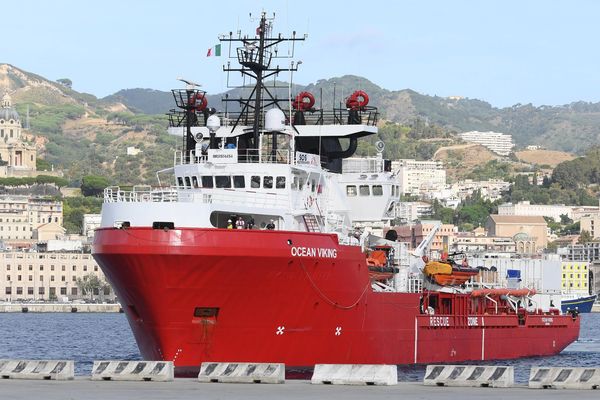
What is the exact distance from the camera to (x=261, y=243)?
163 feet

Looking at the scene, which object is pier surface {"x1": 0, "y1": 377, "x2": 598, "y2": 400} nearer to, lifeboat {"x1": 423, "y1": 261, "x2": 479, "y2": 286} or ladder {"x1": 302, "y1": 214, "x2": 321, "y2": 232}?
ladder {"x1": 302, "y1": 214, "x2": 321, "y2": 232}

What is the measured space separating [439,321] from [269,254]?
1453 centimetres

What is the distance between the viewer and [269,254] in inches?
1955

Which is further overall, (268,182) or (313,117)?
(313,117)

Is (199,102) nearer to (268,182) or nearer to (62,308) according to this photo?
(268,182)

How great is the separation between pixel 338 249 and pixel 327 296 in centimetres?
168

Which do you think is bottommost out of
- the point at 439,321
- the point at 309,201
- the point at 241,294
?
the point at 439,321

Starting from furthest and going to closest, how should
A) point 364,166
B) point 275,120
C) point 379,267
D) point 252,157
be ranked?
point 364,166 < point 379,267 < point 252,157 < point 275,120

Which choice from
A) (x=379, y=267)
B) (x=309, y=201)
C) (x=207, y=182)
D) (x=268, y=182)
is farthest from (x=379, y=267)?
(x=207, y=182)

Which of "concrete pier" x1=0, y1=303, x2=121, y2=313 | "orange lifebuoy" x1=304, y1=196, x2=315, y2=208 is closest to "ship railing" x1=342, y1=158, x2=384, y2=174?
"orange lifebuoy" x1=304, y1=196, x2=315, y2=208

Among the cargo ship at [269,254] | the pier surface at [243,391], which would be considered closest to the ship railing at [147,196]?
the cargo ship at [269,254]

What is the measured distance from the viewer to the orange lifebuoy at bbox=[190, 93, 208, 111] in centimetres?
6072

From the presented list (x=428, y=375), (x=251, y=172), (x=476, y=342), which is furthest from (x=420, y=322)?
(x=428, y=375)

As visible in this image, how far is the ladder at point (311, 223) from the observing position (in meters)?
53.8
